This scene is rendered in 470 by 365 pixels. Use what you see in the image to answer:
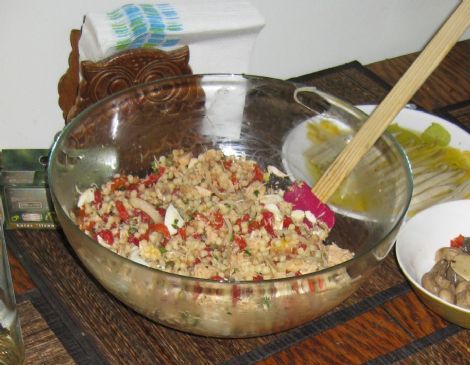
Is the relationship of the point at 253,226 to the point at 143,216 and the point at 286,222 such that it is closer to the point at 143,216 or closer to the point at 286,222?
the point at 286,222

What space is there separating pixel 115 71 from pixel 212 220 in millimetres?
337

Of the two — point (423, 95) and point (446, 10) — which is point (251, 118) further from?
point (446, 10)

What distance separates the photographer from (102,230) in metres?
1.09

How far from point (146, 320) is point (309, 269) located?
26cm

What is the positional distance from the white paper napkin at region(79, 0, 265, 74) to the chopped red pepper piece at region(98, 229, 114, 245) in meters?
0.33

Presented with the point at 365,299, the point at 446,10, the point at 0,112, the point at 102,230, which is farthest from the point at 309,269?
the point at 446,10

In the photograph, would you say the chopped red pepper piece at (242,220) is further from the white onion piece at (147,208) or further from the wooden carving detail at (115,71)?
the wooden carving detail at (115,71)

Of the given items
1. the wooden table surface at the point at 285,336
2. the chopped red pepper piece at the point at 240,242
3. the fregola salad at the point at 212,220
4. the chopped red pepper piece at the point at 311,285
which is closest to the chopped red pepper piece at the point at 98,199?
the fregola salad at the point at 212,220

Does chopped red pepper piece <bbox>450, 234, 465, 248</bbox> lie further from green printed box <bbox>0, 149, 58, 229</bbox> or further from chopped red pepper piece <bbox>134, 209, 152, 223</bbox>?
green printed box <bbox>0, 149, 58, 229</bbox>

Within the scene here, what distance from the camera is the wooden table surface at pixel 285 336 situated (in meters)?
1.05

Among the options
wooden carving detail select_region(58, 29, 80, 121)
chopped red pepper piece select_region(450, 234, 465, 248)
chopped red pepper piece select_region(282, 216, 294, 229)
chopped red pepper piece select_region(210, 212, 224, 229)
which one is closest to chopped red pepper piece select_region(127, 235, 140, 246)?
chopped red pepper piece select_region(210, 212, 224, 229)

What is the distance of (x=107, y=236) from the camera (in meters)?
1.08

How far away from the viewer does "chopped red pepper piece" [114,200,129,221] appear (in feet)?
3.69

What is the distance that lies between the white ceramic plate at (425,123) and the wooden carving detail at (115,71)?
0.39 m
